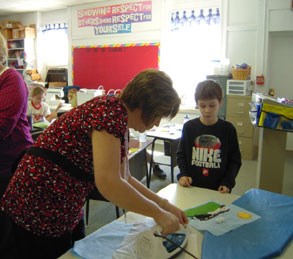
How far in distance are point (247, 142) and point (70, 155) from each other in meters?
4.22

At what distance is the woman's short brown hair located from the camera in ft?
2.97

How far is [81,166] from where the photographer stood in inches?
36.5

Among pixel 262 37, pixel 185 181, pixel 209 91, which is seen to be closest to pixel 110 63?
pixel 262 37

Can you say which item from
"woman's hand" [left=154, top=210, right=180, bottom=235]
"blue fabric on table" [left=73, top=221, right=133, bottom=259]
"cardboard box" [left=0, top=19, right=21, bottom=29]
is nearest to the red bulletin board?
"cardboard box" [left=0, top=19, right=21, bottom=29]

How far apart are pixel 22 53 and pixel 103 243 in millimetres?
7422

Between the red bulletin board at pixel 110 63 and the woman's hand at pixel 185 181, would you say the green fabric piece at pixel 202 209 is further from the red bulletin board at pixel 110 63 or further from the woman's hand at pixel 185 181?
the red bulletin board at pixel 110 63

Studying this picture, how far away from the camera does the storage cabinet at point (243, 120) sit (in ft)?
15.4

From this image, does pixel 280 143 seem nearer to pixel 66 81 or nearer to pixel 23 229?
pixel 23 229

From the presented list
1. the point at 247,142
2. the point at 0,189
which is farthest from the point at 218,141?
the point at 247,142

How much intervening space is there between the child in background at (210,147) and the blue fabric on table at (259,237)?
38cm

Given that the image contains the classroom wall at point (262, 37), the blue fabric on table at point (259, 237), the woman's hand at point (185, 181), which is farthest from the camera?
the classroom wall at point (262, 37)

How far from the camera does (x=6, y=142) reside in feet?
4.86

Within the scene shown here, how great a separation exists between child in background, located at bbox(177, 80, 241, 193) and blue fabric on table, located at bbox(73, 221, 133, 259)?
0.61m

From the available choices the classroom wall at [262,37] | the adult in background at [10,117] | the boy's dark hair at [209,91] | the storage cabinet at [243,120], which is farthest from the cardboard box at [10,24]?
the boy's dark hair at [209,91]
